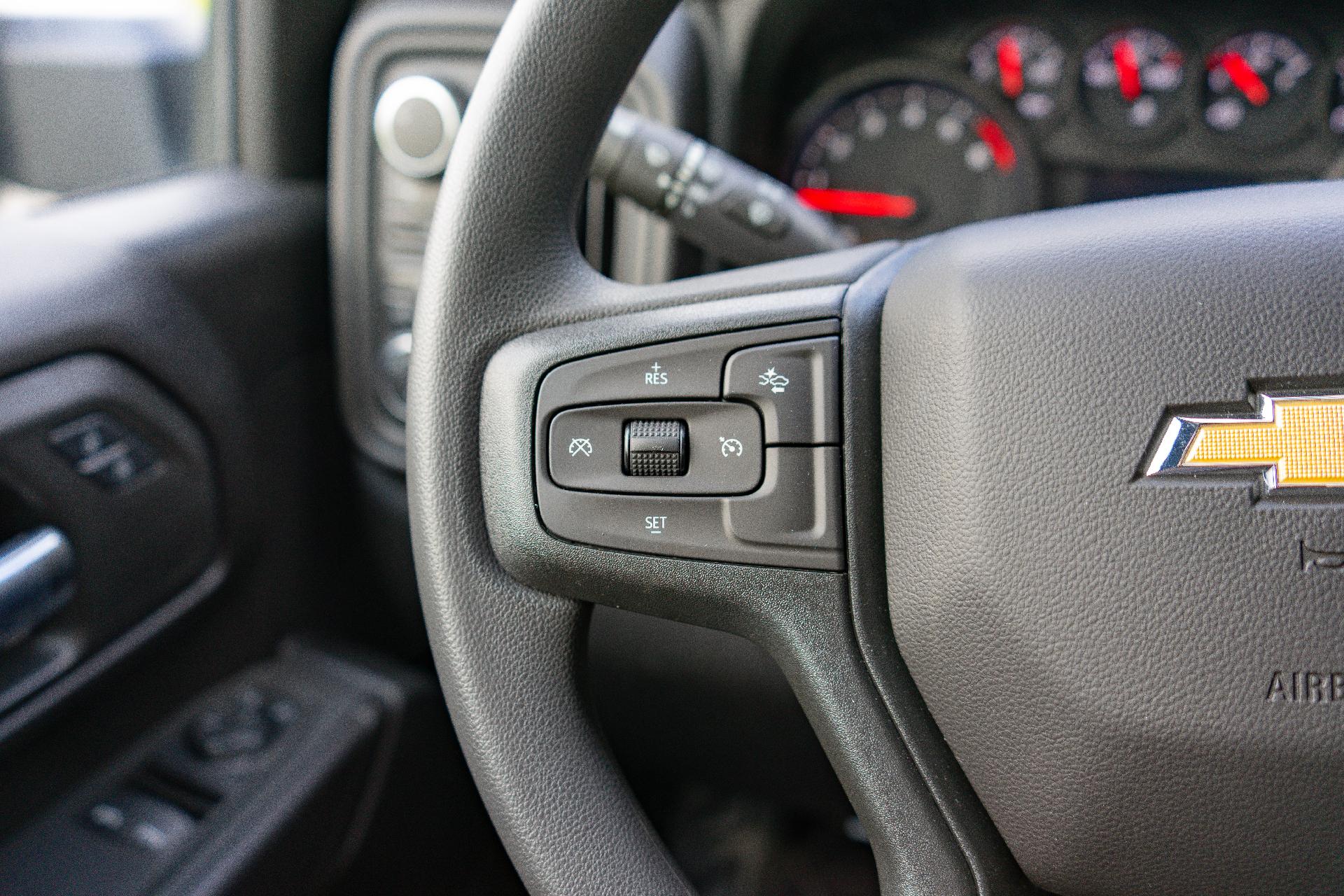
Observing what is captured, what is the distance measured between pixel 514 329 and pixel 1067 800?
39cm

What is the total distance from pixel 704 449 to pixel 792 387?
0.19 ft

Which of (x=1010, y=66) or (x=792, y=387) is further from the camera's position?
(x=1010, y=66)

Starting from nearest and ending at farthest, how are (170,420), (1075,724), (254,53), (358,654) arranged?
(1075,724) → (170,420) → (254,53) → (358,654)

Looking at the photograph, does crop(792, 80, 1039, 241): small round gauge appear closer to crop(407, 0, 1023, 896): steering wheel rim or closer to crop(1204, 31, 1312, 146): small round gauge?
crop(1204, 31, 1312, 146): small round gauge

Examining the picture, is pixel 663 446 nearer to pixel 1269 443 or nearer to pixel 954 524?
pixel 954 524

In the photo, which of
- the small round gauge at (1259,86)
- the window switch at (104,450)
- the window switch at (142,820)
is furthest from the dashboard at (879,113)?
the window switch at (142,820)

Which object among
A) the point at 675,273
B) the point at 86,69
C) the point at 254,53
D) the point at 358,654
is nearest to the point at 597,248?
the point at 675,273

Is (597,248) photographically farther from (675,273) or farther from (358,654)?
(358,654)

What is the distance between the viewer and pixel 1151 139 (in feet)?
4.06

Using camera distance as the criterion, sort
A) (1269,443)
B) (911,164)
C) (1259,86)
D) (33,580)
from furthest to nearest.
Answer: (911,164) < (1259,86) < (33,580) < (1269,443)

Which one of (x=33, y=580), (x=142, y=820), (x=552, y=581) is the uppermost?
(x=552, y=581)

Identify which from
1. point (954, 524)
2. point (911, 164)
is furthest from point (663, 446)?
point (911, 164)

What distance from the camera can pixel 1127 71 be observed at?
1.22 metres

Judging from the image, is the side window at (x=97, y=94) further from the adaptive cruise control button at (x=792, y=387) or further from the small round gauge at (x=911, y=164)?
the adaptive cruise control button at (x=792, y=387)
